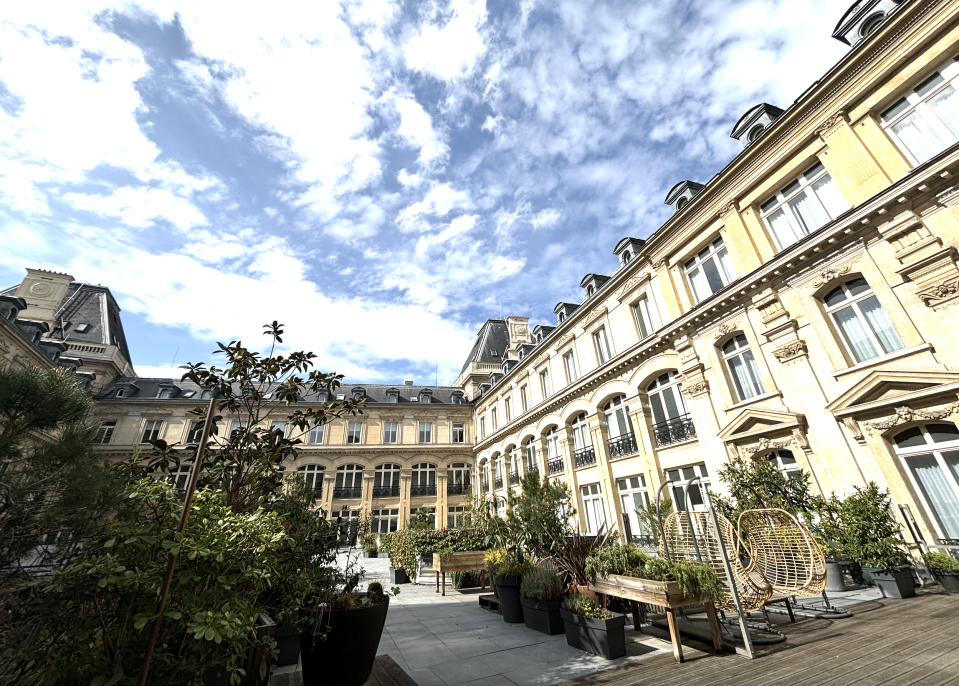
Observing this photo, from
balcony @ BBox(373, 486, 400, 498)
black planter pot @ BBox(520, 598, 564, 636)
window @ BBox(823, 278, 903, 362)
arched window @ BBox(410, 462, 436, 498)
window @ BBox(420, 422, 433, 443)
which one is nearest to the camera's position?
black planter pot @ BBox(520, 598, 564, 636)

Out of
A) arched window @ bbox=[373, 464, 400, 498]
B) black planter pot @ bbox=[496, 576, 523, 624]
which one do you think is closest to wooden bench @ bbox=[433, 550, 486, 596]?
black planter pot @ bbox=[496, 576, 523, 624]

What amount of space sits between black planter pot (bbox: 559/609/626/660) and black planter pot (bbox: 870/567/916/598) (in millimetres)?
5798

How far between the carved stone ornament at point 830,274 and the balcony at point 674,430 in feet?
17.6

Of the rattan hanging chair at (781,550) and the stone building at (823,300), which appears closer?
the rattan hanging chair at (781,550)

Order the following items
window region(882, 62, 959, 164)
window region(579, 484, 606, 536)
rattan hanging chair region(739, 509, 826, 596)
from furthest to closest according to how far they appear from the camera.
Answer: window region(579, 484, 606, 536), window region(882, 62, 959, 164), rattan hanging chair region(739, 509, 826, 596)

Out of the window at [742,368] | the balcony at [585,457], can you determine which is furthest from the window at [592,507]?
the window at [742,368]

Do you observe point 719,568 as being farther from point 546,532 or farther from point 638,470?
point 638,470

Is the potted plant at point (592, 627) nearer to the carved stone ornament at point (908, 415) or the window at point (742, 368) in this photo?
the carved stone ornament at point (908, 415)

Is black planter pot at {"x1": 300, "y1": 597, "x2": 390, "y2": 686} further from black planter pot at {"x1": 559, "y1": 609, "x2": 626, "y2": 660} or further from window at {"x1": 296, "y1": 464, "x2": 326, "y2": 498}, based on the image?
window at {"x1": 296, "y1": 464, "x2": 326, "y2": 498}

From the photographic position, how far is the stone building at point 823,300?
27.2 ft

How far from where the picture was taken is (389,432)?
31484 millimetres

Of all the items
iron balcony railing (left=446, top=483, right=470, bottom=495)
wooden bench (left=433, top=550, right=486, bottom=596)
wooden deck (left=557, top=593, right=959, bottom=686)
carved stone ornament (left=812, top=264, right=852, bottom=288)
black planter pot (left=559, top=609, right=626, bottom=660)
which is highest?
carved stone ornament (left=812, top=264, right=852, bottom=288)

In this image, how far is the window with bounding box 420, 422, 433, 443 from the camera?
105ft

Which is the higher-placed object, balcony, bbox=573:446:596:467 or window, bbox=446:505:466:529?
balcony, bbox=573:446:596:467
